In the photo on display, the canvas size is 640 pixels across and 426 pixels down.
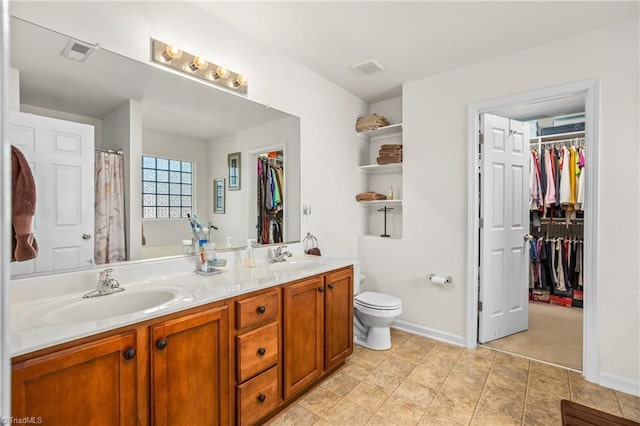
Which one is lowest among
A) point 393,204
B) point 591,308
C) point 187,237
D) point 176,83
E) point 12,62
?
point 591,308

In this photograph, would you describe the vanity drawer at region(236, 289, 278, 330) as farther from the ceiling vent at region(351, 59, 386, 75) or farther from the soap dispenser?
the ceiling vent at region(351, 59, 386, 75)

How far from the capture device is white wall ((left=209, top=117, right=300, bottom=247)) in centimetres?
217

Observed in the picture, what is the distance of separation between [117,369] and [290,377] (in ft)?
3.38

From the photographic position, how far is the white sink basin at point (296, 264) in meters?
2.32

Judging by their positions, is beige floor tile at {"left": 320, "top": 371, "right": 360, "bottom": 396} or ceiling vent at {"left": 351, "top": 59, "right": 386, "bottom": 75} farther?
ceiling vent at {"left": 351, "top": 59, "right": 386, "bottom": 75}

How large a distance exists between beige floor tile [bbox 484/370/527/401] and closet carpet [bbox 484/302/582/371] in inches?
20.6

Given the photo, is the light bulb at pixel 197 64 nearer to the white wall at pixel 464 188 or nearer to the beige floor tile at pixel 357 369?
the white wall at pixel 464 188

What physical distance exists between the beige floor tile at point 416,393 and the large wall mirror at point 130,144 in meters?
1.45

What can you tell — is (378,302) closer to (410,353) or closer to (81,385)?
(410,353)

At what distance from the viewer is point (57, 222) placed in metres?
1.46

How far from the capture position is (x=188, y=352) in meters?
1.36

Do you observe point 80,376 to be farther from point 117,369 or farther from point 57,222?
point 57,222

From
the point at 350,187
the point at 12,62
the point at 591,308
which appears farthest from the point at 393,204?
the point at 12,62

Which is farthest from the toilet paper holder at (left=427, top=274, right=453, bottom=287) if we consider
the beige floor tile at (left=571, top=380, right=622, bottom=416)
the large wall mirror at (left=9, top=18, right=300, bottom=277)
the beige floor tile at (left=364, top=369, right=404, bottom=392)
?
the large wall mirror at (left=9, top=18, right=300, bottom=277)
